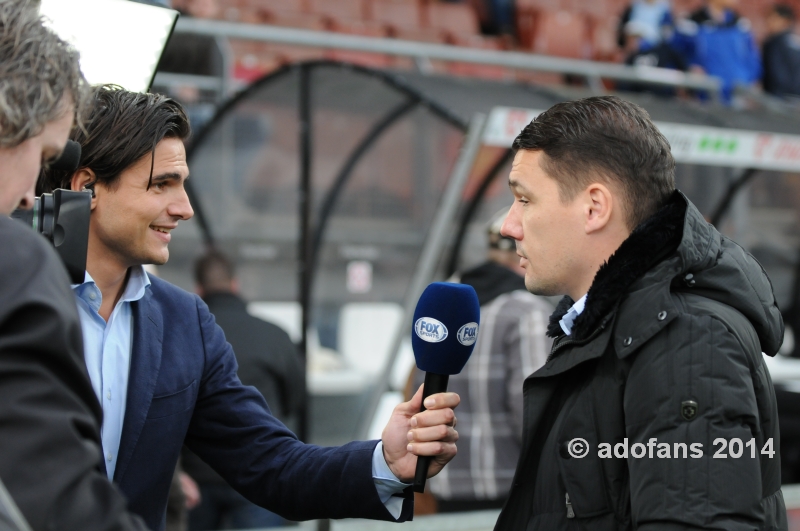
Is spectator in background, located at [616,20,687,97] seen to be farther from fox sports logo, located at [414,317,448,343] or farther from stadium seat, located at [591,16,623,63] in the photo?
fox sports logo, located at [414,317,448,343]

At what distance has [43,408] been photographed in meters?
1.20

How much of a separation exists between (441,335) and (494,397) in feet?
6.85

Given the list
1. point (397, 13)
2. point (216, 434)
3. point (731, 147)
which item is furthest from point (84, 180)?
point (397, 13)

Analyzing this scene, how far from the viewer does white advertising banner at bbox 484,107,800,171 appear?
534 centimetres

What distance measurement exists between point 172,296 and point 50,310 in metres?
1.00

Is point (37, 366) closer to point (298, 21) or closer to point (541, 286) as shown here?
point (541, 286)

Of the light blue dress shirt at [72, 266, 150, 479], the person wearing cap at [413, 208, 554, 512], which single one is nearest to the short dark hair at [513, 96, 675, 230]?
the light blue dress shirt at [72, 266, 150, 479]

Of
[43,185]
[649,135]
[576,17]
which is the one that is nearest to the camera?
[649,135]

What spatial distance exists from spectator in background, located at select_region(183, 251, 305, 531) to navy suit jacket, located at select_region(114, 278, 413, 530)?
226cm

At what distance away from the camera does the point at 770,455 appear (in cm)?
172

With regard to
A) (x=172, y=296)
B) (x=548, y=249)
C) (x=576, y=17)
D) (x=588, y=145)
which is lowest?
(x=172, y=296)

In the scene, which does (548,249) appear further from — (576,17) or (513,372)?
(576,17)

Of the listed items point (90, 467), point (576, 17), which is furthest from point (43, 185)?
point (576, 17)

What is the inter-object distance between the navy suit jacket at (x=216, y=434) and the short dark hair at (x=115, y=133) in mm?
306
